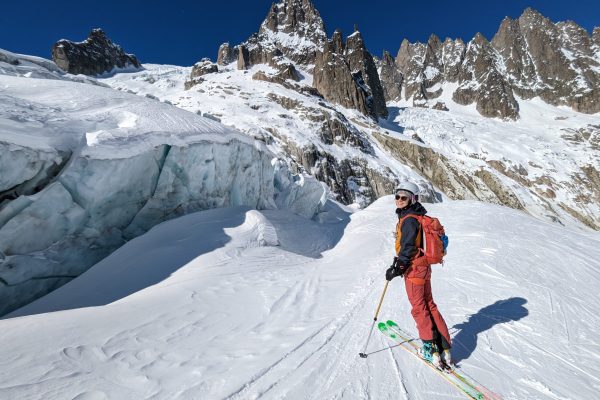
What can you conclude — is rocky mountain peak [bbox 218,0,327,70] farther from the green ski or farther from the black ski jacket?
the green ski

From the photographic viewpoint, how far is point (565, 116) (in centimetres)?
11275

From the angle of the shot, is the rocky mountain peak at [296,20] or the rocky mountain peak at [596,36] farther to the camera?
the rocky mountain peak at [596,36]

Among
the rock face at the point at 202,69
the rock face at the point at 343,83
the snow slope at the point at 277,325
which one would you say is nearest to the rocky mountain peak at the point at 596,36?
the rock face at the point at 343,83

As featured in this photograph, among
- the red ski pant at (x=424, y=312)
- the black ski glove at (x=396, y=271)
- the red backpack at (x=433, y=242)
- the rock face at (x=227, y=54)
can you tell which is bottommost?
the red ski pant at (x=424, y=312)

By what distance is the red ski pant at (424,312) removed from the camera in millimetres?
3746

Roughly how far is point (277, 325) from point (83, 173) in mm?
5454

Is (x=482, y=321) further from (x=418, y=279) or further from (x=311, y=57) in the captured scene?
(x=311, y=57)

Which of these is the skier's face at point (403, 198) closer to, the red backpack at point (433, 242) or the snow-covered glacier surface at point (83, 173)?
the red backpack at point (433, 242)

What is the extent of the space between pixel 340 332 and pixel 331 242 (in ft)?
30.6

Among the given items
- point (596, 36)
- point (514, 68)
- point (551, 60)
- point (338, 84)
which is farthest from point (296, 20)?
point (596, 36)

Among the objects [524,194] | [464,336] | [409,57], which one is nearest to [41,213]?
[464,336]

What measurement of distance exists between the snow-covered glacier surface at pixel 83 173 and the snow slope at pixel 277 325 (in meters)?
0.78

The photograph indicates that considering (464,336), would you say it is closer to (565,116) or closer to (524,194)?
(524,194)

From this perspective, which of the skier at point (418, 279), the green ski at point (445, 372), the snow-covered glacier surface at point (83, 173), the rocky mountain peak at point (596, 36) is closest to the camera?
the green ski at point (445, 372)
